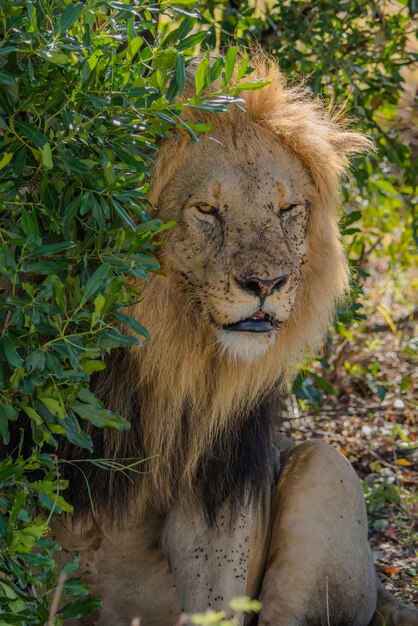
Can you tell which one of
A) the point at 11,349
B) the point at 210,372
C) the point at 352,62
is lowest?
the point at 210,372

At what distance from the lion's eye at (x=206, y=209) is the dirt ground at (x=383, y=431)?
2229 mm

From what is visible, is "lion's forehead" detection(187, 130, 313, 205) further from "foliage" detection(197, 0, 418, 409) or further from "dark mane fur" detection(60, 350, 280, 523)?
"foliage" detection(197, 0, 418, 409)

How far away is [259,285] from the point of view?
12.0ft

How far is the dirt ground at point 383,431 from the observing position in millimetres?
5664

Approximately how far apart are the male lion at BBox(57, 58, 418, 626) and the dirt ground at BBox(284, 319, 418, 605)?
98cm

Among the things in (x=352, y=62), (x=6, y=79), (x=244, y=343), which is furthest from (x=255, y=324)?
(x=352, y=62)

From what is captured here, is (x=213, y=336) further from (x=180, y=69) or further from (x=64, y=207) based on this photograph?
(x=180, y=69)

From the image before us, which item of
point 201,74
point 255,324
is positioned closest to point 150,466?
point 255,324

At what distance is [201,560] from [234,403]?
1.94 ft

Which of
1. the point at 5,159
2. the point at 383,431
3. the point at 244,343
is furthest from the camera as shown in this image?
the point at 383,431

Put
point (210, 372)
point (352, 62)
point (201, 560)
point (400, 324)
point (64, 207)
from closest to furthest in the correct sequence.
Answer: point (64, 207) → point (210, 372) → point (201, 560) → point (352, 62) → point (400, 324)

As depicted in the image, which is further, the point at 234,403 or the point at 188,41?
the point at 234,403

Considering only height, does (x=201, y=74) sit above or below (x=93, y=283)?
above

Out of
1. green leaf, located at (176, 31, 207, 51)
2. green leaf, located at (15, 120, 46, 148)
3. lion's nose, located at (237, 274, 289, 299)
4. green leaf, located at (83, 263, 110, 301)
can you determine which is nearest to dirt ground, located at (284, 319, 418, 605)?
lion's nose, located at (237, 274, 289, 299)
